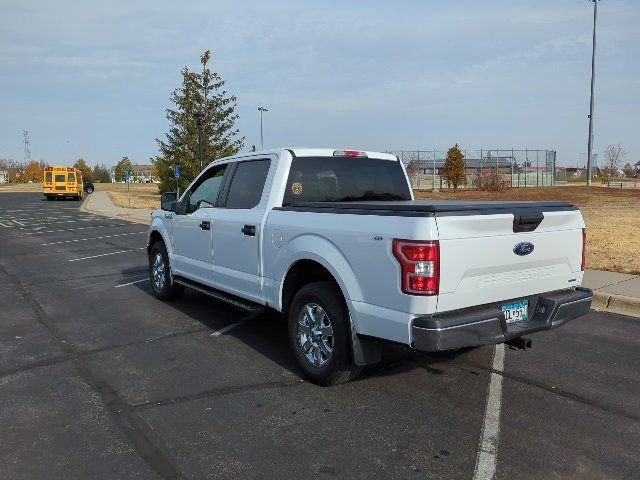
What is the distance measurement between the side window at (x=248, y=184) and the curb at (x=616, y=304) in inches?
186

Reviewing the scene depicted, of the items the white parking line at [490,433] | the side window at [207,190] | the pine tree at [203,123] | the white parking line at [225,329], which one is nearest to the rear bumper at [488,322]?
the white parking line at [490,433]

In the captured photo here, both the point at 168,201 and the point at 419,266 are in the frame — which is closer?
the point at 419,266

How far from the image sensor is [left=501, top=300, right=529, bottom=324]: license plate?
3954 mm

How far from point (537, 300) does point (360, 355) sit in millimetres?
1455

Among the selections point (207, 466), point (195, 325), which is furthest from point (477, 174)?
point (207, 466)

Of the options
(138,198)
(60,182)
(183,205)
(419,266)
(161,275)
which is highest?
(60,182)

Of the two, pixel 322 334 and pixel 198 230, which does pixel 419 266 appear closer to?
pixel 322 334

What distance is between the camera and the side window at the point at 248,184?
5.27m

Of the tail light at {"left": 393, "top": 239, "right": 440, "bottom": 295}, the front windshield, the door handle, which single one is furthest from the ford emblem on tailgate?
the door handle

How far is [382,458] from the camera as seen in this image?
3268 millimetres

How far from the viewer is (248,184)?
5.49 metres

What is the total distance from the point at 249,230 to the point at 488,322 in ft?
8.02

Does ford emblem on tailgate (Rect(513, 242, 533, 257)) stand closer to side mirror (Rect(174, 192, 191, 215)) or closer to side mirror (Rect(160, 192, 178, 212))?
side mirror (Rect(174, 192, 191, 215))

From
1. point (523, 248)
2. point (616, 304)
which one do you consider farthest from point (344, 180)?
point (616, 304)
